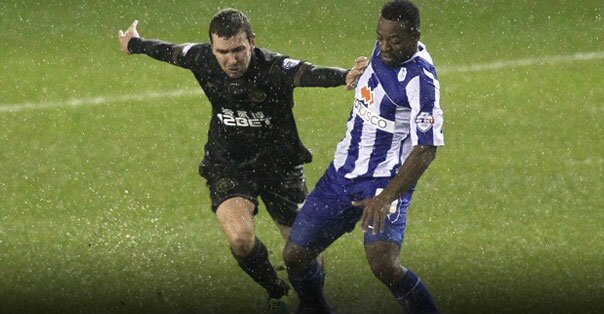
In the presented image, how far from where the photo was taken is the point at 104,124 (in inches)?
685

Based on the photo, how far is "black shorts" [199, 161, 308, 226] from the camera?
1188 centimetres

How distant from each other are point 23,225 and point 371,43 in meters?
6.51

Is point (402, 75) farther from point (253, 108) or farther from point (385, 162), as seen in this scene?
point (253, 108)

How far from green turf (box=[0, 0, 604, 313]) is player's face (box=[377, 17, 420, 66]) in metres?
2.28

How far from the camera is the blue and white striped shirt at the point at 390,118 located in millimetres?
10703

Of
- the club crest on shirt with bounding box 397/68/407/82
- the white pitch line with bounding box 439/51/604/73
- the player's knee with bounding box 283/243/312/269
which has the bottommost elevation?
the player's knee with bounding box 283/243/312/269

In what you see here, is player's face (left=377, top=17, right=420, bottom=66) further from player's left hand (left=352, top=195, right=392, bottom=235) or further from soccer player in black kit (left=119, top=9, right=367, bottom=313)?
player's left hand (left=352, top=195, right=392, bottom=235)

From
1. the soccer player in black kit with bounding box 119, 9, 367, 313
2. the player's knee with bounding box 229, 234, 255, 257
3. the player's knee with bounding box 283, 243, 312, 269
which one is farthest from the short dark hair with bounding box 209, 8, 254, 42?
the player's knee with bounding box 283, 243, 312, 269

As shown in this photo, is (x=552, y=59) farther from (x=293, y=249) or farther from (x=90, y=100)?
(x=293, y=249)

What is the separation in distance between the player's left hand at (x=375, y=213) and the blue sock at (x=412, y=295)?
49cm

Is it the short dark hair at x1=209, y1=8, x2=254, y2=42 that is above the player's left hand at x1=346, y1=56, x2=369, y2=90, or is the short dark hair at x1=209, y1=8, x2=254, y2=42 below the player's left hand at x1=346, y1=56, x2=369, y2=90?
above

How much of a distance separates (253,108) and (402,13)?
1581 mm

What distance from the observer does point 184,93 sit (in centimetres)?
1841

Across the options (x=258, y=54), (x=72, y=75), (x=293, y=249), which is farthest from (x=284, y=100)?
(x=72, y=75)
